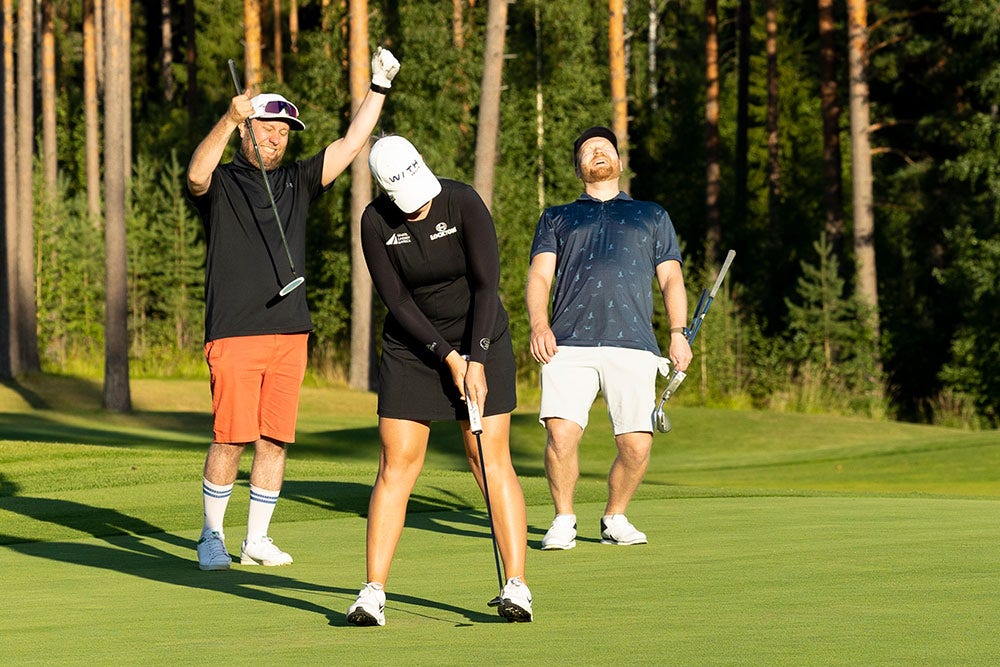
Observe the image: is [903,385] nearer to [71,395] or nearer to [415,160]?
[71,395]

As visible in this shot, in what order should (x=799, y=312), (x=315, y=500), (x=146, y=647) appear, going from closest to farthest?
1. (x=146, y=647)
2. (x=315, y=500)
3. (x=799, y=312)

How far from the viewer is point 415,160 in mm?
6207

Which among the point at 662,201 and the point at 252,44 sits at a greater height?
the point at 252,44

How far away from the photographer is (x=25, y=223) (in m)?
36.5

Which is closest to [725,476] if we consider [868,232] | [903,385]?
[868,232]

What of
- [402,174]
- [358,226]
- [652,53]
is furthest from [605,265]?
[652,53]

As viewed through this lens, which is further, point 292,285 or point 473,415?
point 292,285

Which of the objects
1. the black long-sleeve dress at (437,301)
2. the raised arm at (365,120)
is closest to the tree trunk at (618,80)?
the raised arm at (365,120)

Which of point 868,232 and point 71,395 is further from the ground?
point 868,232

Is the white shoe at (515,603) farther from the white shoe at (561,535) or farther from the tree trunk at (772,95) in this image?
the tree trunk at (772,95)

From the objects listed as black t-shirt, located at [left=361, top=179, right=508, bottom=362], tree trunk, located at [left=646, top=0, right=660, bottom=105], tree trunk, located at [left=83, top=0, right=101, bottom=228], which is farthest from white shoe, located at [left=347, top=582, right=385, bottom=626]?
tree trunk, located at [left=646, top=0, right=660, bottom=105]

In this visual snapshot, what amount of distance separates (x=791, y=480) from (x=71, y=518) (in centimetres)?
799

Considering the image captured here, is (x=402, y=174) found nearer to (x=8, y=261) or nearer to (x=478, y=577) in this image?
(x=478, y=577)

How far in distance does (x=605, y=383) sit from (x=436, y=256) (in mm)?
2937
